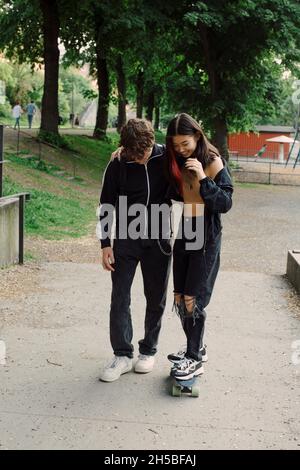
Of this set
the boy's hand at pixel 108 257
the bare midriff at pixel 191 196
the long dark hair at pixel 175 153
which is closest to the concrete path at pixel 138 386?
the boy's hand at pixel 108 257

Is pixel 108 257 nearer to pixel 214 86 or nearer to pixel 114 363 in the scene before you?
pixel 114 363

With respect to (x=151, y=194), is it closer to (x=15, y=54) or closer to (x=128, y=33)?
(x=128, y=33)

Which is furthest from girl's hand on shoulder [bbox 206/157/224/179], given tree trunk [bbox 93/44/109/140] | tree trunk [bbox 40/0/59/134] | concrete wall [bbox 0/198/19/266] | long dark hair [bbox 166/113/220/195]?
tree trunk [bbox 93/44/109/140]

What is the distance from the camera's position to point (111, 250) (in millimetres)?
4293

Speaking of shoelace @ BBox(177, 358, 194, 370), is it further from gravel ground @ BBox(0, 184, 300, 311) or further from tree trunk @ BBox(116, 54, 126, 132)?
tree trunk @ BBox(116, 54, 126, 132)

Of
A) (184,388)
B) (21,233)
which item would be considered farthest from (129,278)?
(21,233)

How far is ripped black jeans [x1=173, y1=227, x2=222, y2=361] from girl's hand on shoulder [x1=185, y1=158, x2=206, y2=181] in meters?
Answer: 0.45

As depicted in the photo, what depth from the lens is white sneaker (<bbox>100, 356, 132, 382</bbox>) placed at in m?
4.25

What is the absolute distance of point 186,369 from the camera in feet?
13.4

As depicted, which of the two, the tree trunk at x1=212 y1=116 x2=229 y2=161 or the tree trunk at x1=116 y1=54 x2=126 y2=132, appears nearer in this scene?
the tree trunk at x1=212 y1=116 x2=229 y2=161

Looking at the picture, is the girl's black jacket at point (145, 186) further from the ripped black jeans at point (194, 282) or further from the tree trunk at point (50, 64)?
the tree trunk at point (50, 64)

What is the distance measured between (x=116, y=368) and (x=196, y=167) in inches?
55.1

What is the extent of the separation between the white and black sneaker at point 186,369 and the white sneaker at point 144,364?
1.05 ft
